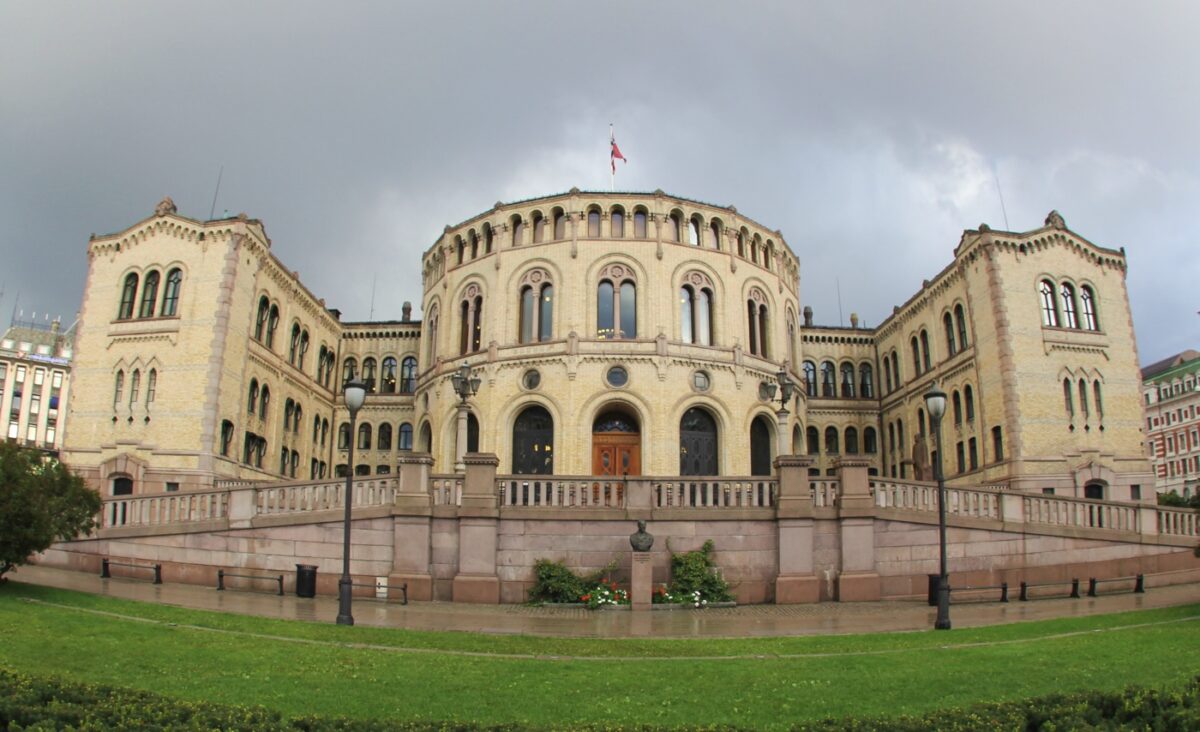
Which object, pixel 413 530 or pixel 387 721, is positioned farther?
pixel 413 530

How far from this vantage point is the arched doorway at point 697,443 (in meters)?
40.8

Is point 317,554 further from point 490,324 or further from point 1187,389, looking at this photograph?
point 1187,389

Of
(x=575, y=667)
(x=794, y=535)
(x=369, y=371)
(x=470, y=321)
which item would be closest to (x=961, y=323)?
(x=470, y=321)

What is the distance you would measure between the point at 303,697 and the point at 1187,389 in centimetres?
10740

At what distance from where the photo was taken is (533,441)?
41.0 metres

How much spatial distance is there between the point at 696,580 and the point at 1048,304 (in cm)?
3233

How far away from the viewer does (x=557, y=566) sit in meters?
22.3

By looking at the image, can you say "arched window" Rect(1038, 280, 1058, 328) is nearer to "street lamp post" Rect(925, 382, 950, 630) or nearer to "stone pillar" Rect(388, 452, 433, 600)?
"street lamp post" Rect(925, 382, 950, 630)

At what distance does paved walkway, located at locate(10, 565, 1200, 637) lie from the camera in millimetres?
16438

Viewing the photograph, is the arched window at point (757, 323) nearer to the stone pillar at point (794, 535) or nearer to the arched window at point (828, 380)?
the arched window at point (828, 380)

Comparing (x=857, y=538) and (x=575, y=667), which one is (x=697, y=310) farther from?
(x=575, y=667)

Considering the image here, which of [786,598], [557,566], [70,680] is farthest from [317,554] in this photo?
[70,680]

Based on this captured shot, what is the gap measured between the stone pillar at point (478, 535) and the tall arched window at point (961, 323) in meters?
33.4

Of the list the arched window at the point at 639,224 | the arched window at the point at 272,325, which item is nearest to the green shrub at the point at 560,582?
the arched window at the point at 639,224
